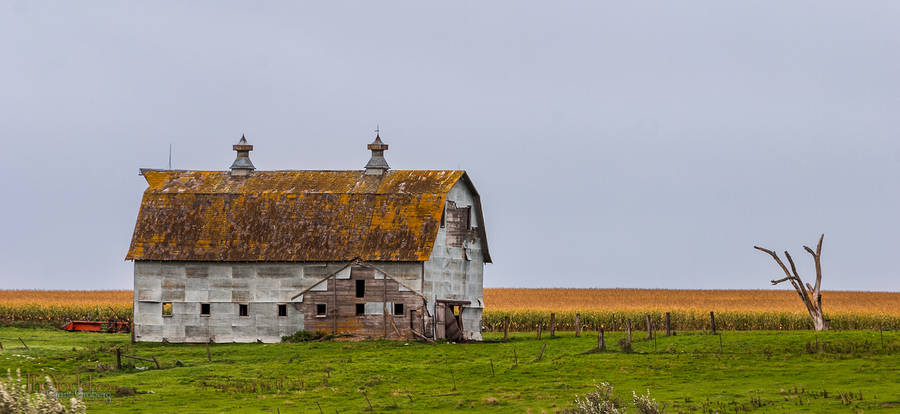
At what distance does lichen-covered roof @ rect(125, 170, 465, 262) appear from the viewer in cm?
5769

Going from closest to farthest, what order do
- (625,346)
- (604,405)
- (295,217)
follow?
(604,405) < (625,346) < (295,217)

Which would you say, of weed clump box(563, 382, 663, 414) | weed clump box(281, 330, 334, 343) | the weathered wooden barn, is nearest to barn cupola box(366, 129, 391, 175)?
the weathered wooden barn

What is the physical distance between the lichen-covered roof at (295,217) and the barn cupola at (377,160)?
0.43 metres

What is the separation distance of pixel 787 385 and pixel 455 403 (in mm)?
9693

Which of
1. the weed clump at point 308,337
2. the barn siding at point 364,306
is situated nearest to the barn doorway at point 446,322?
the barn siding at point 364,306

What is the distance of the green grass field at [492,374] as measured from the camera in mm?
34938

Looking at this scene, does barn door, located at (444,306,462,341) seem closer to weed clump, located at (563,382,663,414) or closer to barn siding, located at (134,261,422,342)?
barn siding, located at (134,261,422,342)

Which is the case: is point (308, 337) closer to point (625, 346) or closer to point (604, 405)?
point (625, 346)

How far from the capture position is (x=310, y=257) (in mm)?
57531

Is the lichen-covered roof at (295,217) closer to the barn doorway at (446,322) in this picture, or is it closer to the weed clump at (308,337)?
the barn doorway at (446,322)

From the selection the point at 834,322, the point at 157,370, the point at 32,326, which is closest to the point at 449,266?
the point at 157,370

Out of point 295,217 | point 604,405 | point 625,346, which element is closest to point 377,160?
point 295,217

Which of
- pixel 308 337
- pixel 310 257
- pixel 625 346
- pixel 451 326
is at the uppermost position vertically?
pixel 310 257

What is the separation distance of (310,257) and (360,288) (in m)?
2.67
